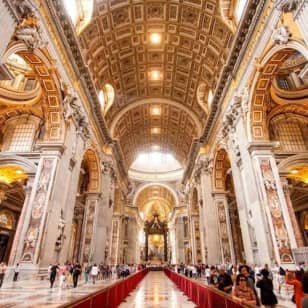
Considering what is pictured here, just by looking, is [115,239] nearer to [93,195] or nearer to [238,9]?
[93,195]

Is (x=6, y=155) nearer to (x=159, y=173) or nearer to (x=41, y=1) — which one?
(x=41, y=1)

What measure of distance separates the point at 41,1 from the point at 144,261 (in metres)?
46.3

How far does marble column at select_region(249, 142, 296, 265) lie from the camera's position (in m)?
8.07

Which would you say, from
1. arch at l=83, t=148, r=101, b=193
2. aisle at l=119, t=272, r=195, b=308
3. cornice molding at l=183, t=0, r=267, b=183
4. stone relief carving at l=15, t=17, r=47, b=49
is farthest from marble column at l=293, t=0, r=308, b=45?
arch at l=83, t=148, r=101, b=193

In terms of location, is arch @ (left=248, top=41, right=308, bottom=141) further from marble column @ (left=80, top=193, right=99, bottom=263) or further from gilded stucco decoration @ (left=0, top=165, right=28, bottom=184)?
gilded stucco decoration @ (left=0, top=165, right=28, bottom=184)

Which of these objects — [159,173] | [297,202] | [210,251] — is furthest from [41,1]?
[159,173]

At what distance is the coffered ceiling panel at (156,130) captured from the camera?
2216 cm

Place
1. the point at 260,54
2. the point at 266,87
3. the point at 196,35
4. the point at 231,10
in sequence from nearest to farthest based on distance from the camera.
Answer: the point at 260,54 → the point at 266,87 → the point at 231,10 → the point at 196,35

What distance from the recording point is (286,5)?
6.92 metres

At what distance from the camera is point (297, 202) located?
17.6m

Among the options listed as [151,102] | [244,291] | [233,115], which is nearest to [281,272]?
[244,291]

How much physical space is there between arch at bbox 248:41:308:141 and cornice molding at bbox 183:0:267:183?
5.47ft

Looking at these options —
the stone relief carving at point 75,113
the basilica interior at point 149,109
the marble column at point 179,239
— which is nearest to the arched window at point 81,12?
the basilica interior at point 149,109

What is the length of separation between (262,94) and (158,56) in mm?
9704
